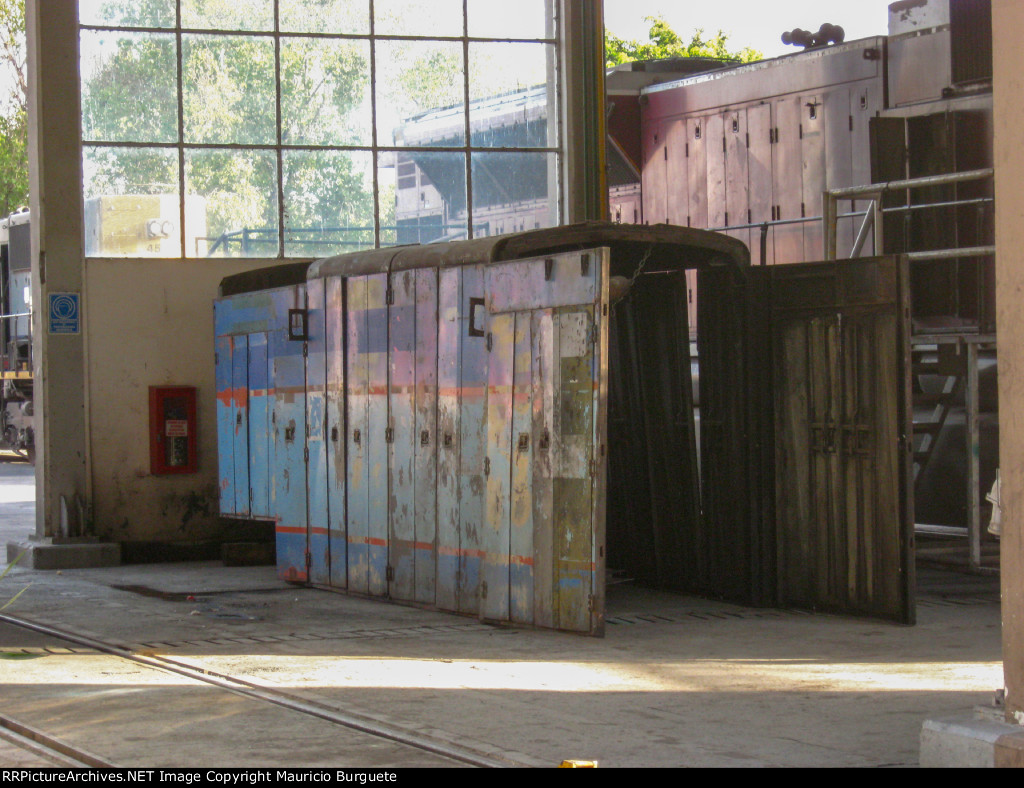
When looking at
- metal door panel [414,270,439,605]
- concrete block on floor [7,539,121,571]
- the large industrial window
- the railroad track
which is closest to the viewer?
the railroad track

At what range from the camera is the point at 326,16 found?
47.6 feet

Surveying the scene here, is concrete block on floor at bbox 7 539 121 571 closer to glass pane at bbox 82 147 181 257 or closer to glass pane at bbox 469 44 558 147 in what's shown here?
glass pane at bbox 82 147 181 257

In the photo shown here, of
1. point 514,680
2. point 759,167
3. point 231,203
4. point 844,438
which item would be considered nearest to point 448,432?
point 844,438

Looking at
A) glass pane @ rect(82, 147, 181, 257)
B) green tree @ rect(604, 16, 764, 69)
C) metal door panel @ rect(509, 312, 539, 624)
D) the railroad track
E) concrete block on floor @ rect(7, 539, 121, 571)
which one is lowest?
the railroad track

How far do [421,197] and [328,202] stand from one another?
99cm

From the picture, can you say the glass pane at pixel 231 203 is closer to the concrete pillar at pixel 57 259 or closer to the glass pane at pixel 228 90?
the glass pane at pixel 228 90

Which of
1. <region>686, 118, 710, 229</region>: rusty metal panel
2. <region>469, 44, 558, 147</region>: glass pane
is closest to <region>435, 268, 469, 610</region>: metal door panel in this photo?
<region>469, 44, 558, 147</region>: glass pane

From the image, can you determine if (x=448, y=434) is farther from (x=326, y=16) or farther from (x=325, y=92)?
(x=326, y=16)

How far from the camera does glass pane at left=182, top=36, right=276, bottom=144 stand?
46.4 ft

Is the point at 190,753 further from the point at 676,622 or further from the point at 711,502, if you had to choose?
the point at 711,502

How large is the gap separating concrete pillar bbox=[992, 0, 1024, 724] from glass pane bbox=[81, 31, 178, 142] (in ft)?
34.5

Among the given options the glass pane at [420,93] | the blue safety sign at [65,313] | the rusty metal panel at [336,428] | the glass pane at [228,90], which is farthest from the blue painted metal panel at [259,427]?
the glass pane at [420,93]

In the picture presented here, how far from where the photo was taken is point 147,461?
13852mm

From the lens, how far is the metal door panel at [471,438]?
32.2 ft
